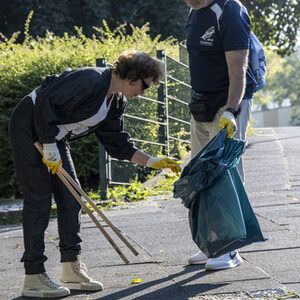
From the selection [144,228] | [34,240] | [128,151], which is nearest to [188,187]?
[128,151]

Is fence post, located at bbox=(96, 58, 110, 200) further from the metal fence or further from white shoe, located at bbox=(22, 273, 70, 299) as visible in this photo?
white shoe, located at bbox=(22, 273, 70, 299)

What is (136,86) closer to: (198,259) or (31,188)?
(31,188)

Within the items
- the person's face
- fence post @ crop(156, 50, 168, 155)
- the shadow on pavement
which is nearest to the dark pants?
the shadow on pavement

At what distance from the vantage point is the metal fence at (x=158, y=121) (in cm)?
759

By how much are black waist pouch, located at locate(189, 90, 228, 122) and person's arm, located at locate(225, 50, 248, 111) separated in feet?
0.75

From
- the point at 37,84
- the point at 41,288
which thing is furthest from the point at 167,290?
the point at 37,84

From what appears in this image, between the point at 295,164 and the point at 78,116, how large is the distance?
230 inches

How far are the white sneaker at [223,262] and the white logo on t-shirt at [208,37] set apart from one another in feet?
4.53

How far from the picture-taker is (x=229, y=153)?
3900mm

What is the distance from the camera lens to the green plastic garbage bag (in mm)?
3680

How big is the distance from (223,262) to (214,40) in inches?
56.3

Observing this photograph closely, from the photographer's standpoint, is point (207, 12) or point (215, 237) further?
point (207, 12)

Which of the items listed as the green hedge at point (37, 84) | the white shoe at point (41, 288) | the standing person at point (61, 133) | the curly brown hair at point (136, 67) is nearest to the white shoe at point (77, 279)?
the standing person at point (61, 133)

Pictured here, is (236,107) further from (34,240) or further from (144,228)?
(144,228)
